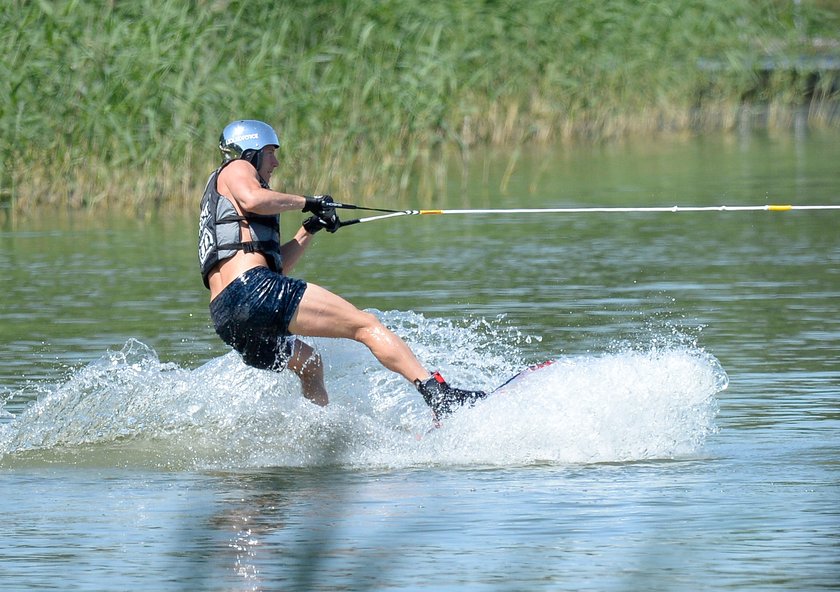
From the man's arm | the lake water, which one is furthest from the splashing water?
the man's arm

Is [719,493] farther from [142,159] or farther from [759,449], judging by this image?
[142,159]

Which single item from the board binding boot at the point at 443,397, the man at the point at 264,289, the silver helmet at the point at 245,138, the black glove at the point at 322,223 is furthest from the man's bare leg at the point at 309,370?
the silver helmet at the point at 245,138

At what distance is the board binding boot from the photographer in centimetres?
785

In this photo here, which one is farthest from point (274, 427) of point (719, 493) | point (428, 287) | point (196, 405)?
point (428, 287)

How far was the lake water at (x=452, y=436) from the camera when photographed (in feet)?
19.5

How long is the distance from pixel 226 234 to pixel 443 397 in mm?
1151

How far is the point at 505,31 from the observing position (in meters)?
23.7

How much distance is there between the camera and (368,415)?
8734mm

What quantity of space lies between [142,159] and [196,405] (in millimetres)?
8924

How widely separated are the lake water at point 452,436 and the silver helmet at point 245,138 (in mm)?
1051

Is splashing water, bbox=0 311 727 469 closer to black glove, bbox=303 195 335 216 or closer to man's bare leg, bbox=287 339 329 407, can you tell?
man's bare leg, bbox=287 339 329 407

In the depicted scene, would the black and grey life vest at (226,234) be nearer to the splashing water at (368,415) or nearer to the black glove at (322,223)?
the black glove at (322,223)

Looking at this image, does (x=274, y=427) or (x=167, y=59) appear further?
(x=167, y=59)

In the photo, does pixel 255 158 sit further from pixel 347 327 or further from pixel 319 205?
pixel 347 327
